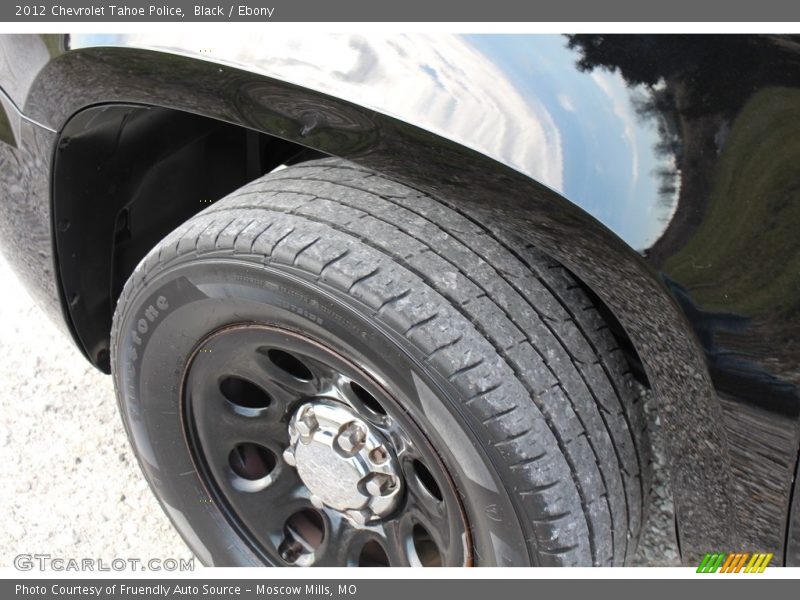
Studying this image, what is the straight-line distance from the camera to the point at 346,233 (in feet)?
4.46

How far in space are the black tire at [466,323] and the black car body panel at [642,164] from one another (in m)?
0.12

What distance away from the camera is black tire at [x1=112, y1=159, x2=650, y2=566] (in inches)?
50.2

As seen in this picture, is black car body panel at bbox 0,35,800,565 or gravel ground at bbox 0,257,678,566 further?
gravel ground at bbox 0,257,678,566

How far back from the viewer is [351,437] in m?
1.53

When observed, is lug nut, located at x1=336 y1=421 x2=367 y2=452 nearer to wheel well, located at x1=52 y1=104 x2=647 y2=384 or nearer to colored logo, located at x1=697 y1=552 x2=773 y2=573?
colored logo, located at x1=697 y1=552 x2=773 y2=573

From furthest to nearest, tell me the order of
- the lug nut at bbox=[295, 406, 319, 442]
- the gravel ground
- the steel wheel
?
the gravel ground < the lug nut at bbox=[295, 406, 319, 442] < the steel wheel

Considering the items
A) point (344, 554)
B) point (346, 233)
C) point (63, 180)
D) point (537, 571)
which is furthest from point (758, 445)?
point (63, 180)

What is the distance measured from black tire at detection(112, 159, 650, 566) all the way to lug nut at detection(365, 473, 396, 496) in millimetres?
190

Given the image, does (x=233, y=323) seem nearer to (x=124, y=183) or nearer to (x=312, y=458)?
(x=312, y=458)

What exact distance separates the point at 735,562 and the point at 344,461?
26.6 inches

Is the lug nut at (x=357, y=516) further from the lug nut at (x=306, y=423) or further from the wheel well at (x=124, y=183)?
the wheel well at (x=124, y=183)

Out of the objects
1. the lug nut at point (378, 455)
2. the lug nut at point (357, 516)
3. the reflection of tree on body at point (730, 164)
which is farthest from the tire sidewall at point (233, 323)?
the reflection of tree on body at point (730, 164)

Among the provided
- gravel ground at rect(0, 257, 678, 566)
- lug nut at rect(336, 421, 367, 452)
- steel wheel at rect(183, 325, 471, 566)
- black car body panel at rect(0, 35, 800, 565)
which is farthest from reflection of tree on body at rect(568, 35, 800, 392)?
gravel ground at rect(0, 257, 678, 566)

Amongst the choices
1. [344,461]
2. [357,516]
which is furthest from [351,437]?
[357,516]
